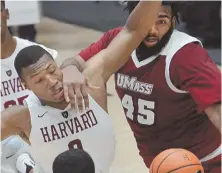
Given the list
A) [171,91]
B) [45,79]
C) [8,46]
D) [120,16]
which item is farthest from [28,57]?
[120,16]

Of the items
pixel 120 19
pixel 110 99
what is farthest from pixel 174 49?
pixel 120 19

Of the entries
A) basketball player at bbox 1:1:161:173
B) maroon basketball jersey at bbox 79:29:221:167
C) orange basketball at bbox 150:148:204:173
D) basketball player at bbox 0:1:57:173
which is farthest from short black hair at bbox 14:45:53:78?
basketball player at bbox 0:1:57:173

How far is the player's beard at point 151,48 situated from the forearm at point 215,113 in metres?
0.43

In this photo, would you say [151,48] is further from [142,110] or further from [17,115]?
[17,115]

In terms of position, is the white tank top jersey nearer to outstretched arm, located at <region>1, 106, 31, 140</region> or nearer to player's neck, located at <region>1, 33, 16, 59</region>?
outstretched arm, located at <region>1, 106, 31, 140</region>

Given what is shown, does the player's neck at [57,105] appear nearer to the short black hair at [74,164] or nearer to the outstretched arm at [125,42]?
the outstretched arm at [125,42]

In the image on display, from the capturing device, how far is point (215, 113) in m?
2.87

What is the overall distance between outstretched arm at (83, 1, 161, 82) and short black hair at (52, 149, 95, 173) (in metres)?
0.99

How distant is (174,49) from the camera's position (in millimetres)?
3010

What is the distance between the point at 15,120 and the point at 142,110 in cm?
68

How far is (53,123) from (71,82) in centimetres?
35

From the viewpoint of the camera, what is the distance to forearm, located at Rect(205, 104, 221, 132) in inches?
112

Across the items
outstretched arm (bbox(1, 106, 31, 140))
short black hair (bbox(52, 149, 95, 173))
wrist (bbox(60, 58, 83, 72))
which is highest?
short black hair (bbox(52, 149, 95, 173))

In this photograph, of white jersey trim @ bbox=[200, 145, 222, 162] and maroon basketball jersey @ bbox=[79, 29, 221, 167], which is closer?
maroon basketball jersey @ bbox=[79, 29, 221, 167]
